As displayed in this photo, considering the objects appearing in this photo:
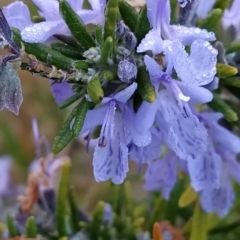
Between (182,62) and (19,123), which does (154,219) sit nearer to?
(182,62)

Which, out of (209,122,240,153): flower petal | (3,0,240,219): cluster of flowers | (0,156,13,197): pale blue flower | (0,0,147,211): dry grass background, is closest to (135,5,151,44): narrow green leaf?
(3,0,240,219): cluster of flowers

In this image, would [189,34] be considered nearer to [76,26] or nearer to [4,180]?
[76,26]

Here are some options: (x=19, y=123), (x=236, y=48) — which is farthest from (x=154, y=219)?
(x=19, y=123)

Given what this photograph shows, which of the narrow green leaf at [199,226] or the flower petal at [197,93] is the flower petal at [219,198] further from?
the flower petal at [197,93]

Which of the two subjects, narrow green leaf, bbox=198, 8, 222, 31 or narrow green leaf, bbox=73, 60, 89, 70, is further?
narrow green leaf, bbox=198, 8, 222, 31

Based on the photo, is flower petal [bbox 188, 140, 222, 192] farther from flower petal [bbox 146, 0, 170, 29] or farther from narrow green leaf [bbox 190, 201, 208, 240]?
flower petal [bbox 146, 0, 170, 29]

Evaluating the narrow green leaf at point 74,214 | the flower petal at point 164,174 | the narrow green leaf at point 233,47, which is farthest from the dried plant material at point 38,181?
the narrow green leaf at point 233,47

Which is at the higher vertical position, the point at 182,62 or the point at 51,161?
the point at 182,62
